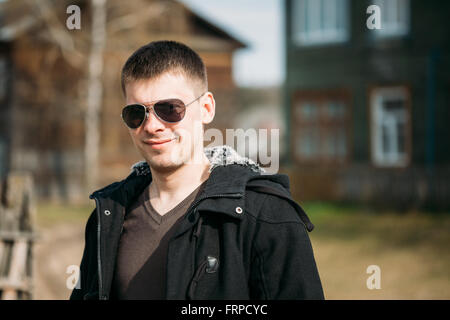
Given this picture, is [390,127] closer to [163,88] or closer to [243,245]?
[163,88]

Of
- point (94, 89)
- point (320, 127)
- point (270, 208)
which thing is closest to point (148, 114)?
point (270, 208)

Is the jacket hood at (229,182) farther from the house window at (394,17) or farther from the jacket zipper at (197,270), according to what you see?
the house window at (394,17)

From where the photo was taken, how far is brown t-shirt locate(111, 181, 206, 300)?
2377 mm

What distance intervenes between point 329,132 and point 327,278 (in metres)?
10.5

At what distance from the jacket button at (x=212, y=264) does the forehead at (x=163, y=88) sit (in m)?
0.74

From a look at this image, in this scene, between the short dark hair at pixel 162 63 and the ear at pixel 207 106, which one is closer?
the short dark hair at pixel 162 63

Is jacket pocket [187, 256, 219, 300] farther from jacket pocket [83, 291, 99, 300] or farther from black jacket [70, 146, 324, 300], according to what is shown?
jacket pocket [83, 291, 99, 300]

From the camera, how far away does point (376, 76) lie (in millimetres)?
18141

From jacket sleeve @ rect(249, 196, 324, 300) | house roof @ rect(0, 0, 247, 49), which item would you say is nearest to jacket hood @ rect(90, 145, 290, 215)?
jacket sleeve @ rect(249, 196, 324, 300)

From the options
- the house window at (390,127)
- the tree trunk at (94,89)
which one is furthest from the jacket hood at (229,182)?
the tree trunk at (94,89)

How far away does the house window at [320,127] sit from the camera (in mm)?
18641

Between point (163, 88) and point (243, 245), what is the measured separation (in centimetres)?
79

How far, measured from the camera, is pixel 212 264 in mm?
2229

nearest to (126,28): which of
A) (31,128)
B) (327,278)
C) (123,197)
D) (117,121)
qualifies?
(117,121)
